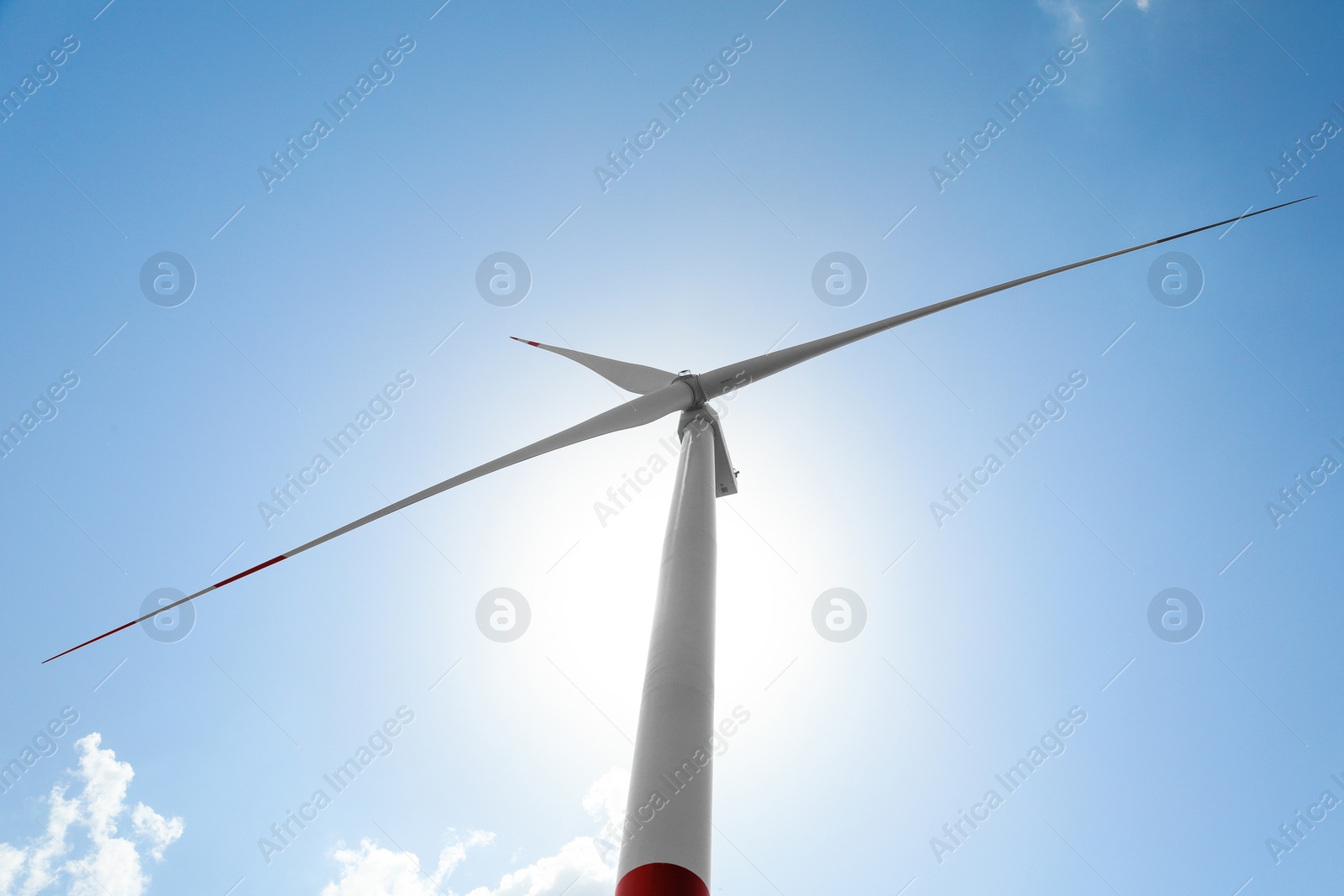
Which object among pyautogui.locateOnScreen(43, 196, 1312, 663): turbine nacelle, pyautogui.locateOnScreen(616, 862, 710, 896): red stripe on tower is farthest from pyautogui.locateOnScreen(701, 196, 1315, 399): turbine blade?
pyautogui.locateOnScreen(616, 862, 710, 896): red stripe on tower

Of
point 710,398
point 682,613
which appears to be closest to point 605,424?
point 710,398

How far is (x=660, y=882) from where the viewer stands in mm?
6848

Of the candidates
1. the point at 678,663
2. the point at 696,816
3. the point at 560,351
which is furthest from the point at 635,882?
the point at 560,351

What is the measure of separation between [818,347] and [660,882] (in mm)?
11917

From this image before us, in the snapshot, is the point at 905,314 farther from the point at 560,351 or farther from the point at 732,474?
the point at 560,351

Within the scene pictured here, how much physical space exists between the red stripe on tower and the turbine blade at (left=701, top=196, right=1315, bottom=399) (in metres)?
9.79

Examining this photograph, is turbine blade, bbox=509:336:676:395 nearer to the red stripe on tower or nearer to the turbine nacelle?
the turbine nacelle

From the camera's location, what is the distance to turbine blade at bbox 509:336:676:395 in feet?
60.5

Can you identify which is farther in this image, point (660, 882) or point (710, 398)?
point (710, 398)

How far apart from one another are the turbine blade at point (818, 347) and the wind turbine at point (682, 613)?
0.02 metres

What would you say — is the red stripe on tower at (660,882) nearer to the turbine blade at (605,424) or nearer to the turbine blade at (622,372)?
the turbine blade at (605,424)

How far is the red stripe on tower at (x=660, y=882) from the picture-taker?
6.80 metres

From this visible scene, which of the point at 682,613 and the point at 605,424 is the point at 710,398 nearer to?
the point at 605,424

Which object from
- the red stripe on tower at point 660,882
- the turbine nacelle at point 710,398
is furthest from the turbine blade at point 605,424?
the red stripe on tower at point 660,882
